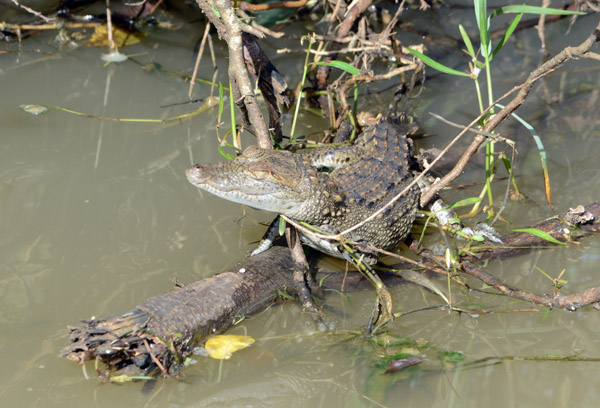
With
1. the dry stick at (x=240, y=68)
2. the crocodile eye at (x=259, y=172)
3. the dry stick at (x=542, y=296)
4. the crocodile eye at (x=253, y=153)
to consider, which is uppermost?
the dry stick at (x=240, y=68)

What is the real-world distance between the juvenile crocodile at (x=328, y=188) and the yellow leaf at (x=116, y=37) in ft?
9.55

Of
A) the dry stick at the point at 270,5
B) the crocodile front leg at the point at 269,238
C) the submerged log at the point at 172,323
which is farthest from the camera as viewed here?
the dry stick at the point at 270,5

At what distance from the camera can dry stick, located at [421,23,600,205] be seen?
314cm

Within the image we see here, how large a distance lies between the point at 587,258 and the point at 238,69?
2562mm


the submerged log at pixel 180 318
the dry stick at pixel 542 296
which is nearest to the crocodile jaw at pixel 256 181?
the submerged log at pixel 180 318

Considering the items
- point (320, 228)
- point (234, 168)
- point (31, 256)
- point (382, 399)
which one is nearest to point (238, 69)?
point (234, 168)

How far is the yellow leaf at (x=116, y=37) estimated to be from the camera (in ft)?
19.6

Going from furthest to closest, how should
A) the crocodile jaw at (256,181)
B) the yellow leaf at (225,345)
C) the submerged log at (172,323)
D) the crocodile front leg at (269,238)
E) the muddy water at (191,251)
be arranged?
1. the crocodile front leg at (269,238)
2. the crocodile jaw at (256,181)
3. the yellow leaf at (225,345)
4. the muddy water at (191,251)
5. the submerged log at (172,323)

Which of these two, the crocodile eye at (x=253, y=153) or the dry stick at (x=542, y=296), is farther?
the crocodile eye at (x=253, y=153)

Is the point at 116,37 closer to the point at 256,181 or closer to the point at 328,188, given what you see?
the point at 256,181

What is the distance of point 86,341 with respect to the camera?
9.37ft

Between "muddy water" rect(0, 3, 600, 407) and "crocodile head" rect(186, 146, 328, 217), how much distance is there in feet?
1.75

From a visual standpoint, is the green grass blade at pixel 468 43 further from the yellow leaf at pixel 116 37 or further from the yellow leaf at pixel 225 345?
the yellow leaf at pixel 116 37

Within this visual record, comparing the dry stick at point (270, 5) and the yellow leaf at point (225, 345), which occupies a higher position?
the dry stick at point (270, 5)
